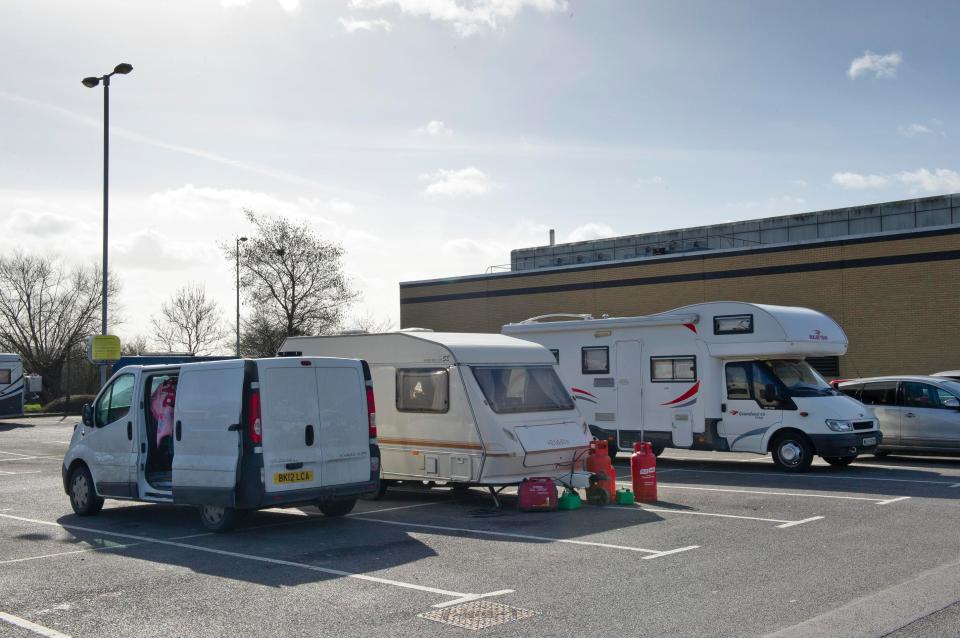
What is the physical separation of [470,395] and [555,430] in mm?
1364

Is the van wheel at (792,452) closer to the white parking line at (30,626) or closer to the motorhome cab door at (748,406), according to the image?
the motorhome cab door at (748,406)

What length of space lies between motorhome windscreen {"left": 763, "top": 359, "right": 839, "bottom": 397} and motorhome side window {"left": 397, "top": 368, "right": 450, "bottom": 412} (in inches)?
275

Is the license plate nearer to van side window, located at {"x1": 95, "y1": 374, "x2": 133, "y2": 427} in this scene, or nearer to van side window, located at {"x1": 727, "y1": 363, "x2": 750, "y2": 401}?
van side window, located at {"x1": 95, "y1": 374, "x2": 133, "y2": 427}

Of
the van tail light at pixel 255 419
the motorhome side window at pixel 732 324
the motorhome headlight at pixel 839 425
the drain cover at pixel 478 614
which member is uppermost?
the motorhome side window at pixel 732 324

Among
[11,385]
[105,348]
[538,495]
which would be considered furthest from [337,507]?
[11,385]

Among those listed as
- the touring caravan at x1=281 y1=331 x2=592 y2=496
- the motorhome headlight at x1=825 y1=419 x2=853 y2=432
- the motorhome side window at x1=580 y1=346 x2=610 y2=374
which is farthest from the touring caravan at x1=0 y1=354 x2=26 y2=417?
the motorhome headlight at x1=825 y1=419 x2=853 y2=432

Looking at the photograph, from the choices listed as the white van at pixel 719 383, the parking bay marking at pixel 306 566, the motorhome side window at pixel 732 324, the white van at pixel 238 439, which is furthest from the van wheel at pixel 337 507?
the motorhome side window at pixel 732 324

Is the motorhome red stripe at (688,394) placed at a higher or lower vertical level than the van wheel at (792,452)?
higher

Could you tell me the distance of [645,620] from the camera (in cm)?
678

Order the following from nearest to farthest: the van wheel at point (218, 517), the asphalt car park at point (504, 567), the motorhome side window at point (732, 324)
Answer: the asphalt car park at point (504, 567), the van wheel at point (218, 517), the motorhome side window at point (732, 324)

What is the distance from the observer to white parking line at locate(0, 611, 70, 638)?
264 inches

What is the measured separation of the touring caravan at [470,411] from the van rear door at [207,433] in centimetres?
334

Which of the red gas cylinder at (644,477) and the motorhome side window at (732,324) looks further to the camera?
the motorhome side window at (732,324)

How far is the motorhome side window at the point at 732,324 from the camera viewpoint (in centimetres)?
1717
